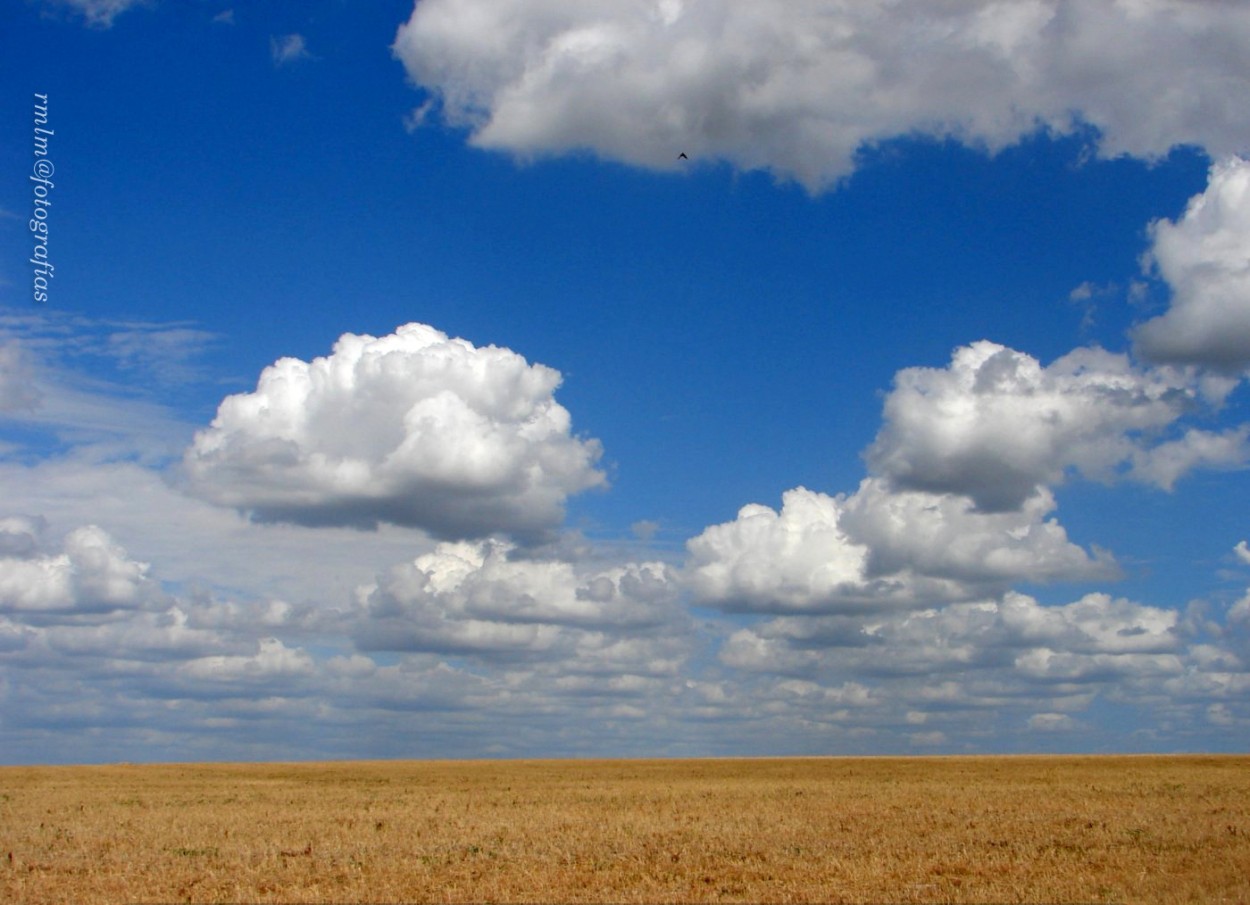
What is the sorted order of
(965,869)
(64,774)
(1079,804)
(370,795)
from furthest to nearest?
(64,774) → (370,795) → (1079,804) → (965,869)

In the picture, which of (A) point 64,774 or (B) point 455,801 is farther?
(A) point 64,774

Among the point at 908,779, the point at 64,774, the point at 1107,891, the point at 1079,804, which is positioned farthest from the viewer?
the point at 64,774

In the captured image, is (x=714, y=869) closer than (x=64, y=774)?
Yes

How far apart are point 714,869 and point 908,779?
145 feet

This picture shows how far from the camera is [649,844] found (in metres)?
34.2

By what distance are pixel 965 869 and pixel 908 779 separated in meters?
43.3

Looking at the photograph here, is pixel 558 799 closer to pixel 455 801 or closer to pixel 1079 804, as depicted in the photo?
pixel 455 801

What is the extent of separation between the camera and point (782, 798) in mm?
53594

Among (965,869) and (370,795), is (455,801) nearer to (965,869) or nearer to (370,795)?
(370,795)

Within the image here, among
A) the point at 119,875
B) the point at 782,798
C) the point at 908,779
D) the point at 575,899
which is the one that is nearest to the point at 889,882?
the point at 575,899

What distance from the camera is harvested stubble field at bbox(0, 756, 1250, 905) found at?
2616cm

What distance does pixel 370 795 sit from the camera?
6103 cm

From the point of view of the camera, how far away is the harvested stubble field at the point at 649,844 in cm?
2616

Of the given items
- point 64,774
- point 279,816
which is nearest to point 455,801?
point 279,816
